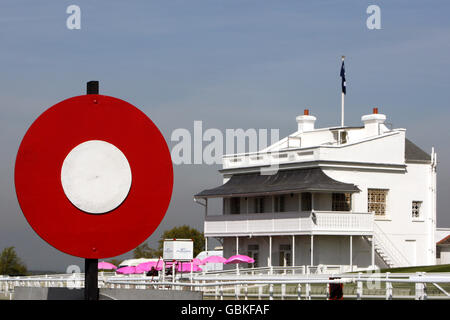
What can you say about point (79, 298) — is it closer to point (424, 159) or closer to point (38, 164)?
point (38, 164)

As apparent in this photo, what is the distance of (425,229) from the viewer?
52.8m

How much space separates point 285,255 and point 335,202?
4259mm

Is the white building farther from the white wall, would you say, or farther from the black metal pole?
the black metal pole

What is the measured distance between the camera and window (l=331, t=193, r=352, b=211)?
50375mm

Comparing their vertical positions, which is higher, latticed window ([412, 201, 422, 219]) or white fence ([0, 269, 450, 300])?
latticed window ([412, 201, 422, 219])

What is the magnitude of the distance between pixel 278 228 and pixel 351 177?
5.24m

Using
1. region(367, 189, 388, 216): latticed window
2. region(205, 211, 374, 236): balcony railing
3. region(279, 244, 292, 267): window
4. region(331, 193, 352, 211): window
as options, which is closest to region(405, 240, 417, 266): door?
region(367, 189, 388, 216): latticed window

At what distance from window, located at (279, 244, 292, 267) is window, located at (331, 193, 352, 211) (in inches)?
139

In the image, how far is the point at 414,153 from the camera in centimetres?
5447

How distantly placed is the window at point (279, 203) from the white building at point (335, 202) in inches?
3.3

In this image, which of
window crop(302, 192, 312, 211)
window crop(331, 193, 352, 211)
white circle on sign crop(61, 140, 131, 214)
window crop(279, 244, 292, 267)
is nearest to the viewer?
white circle on sign crop(61, 140, 131, 214)

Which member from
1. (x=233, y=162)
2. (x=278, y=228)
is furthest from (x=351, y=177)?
(x=233, y=162)

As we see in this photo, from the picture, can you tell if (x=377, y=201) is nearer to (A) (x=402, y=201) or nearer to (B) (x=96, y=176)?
(A) (x=402, y=201)
